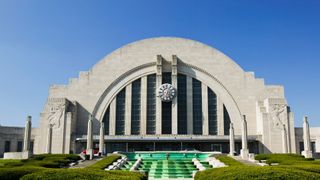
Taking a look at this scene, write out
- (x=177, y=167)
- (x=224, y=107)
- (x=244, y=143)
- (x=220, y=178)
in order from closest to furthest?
(x=220, y=178) → (x=177, y=167) → (x=244, y=143) → (x=224, y=107)

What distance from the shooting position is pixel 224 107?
5375 cm

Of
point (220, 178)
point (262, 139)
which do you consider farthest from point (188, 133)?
point (220, 178)

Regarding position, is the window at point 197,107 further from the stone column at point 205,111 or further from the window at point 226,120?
the window at point 226,120

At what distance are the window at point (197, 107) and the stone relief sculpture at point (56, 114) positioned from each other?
18.0m

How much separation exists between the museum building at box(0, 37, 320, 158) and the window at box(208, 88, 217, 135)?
14cm

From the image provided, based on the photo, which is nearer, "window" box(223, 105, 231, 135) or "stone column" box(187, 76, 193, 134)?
"stone column" box(187, 76, 193, 134)

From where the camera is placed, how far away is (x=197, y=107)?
53406 mm

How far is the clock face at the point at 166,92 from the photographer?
52.6 meters

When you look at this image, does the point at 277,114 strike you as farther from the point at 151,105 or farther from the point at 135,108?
the point at 135,108

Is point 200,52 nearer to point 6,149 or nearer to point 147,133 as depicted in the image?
point 147,133

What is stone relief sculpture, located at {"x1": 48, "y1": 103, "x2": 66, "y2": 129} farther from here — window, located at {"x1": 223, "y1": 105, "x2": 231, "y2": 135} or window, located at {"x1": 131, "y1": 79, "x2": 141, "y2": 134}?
window, located at {"x1": 223, "y1": 105, "x2": 231, "y2": 135}

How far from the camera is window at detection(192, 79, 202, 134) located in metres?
52.8

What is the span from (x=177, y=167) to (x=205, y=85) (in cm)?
2653

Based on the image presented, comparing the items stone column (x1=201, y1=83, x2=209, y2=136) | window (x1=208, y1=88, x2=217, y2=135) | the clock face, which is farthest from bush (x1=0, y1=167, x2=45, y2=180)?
window (x1=208, y1=88, x2=217, y2=135)
